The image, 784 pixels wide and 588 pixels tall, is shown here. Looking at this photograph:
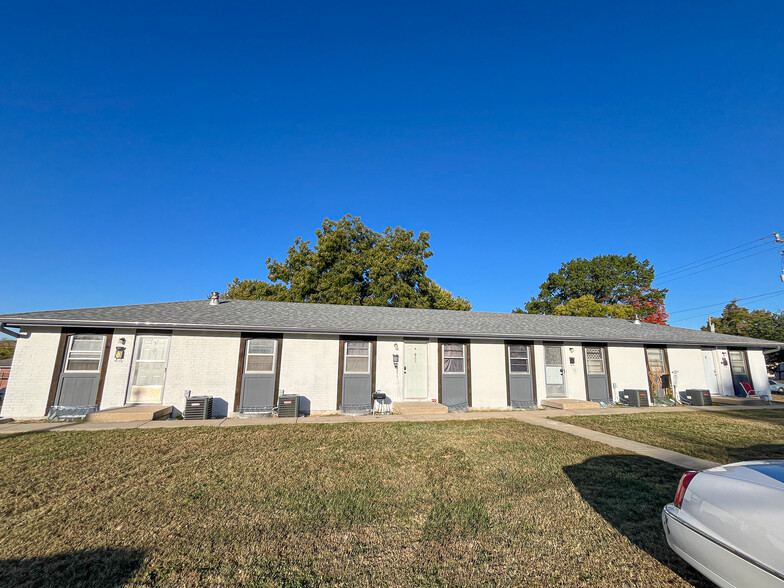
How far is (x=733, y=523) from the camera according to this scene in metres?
2.46

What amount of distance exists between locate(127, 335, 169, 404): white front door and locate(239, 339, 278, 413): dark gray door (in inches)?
96.2

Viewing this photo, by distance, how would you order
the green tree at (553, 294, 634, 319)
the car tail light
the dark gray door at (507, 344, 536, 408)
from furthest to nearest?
the green tree at (553, 294, 634, 319), the dark gray door at (507, 344, 536, 408), the car tail light

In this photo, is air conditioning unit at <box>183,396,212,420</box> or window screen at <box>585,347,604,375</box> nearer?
air conditioning unit at <box>183,396,212,420</box>

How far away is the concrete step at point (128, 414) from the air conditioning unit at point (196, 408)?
0.64m

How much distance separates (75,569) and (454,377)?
36.3 feet

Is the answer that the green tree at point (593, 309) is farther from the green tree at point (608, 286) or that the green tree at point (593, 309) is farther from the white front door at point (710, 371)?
the white front door at point (710, 371)

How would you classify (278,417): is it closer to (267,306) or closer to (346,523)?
(267,306)

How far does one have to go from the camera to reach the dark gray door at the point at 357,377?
11.9m

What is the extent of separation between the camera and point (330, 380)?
39.1 ft

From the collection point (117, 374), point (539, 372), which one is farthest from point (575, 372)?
point (117, 374)

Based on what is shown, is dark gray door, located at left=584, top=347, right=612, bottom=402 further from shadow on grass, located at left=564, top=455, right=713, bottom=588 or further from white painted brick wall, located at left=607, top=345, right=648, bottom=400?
shadow on grass, located at left=564, top=455, right=713, bottom=588

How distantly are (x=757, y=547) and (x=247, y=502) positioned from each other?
4.80 metres

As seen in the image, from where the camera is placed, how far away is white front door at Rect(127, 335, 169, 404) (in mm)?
11031

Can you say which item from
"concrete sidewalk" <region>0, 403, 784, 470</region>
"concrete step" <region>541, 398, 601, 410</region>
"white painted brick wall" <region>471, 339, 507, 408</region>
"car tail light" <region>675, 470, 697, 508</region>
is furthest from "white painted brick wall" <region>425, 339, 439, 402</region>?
"car tail light" <region>675, 470, 697, 508</region>
